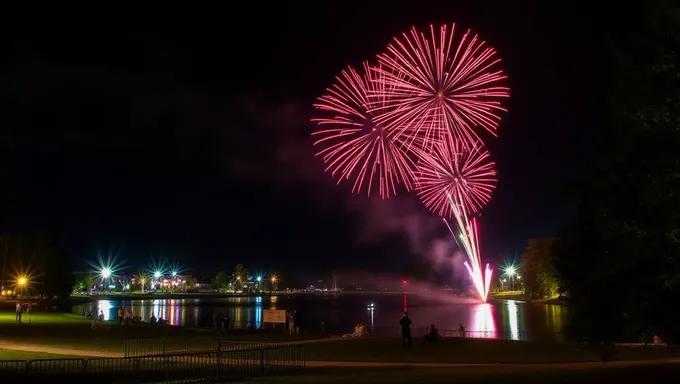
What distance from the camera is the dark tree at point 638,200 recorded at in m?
12.7

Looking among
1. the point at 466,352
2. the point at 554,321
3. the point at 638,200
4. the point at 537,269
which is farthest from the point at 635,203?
the point at 537,269

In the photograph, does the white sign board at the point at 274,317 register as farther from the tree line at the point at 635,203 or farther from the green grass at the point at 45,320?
the tree line at the point at 635,203

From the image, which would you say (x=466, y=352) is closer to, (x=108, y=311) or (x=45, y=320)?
(x=45, y=320)

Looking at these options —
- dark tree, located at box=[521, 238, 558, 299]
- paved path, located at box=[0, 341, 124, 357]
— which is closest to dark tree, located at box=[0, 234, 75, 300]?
paved path, located at box=[0, 341, 124, 357]

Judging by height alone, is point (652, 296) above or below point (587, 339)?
above

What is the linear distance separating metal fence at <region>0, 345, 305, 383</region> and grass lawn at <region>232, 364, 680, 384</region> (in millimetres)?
1721

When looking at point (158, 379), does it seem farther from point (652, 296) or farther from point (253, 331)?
point (253, 331)

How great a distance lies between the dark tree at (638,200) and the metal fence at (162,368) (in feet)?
34.6

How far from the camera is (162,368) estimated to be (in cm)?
2122

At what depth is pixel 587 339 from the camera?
14945 mm

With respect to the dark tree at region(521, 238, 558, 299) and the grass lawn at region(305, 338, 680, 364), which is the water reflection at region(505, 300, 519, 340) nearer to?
the grass lawn at region(305, 338, 680, 364)

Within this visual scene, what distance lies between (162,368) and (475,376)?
11.0 meters

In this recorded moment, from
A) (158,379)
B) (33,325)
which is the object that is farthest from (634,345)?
(33,325)

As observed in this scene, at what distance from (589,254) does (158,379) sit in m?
12.8
